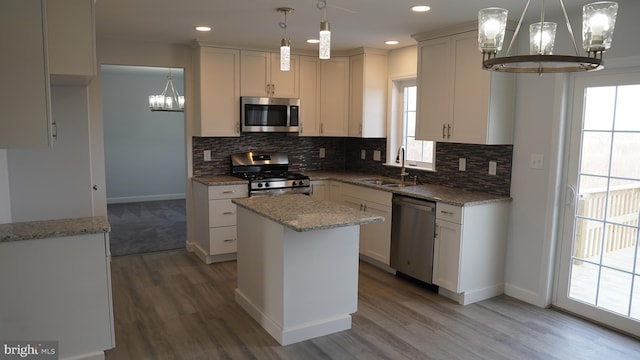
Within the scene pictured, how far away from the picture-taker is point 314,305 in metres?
3.27

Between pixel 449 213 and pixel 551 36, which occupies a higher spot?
pixel 551 36

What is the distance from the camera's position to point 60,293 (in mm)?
2654

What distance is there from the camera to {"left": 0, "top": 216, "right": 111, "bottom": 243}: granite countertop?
251cm

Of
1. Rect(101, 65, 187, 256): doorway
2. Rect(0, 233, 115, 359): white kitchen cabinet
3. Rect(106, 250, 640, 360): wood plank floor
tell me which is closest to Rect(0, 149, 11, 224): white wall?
Rect(0, 233, 115, 359): white kitchen cabinet

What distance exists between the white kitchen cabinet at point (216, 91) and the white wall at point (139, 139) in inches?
133

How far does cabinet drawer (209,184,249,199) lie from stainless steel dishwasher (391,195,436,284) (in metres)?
1.65

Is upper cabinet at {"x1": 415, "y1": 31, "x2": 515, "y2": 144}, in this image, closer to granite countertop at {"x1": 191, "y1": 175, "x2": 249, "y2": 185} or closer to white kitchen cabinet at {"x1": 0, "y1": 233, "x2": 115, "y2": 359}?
granite countertop at {"x1": 191, "y1": 175, "x2": 249, "y2": 185}

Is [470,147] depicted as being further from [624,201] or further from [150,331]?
[150,331]

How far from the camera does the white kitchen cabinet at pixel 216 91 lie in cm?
502

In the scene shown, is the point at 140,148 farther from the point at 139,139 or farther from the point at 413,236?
the point at 413,236

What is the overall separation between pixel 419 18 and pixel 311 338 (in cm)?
263

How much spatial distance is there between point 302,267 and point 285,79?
2938 millimetres

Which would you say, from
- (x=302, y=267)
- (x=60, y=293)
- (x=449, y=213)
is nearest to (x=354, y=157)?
(x=449, y=213)

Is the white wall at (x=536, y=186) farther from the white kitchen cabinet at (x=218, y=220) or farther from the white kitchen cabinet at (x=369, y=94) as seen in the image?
the white kitchen cabinet at (x=218, y=220)
